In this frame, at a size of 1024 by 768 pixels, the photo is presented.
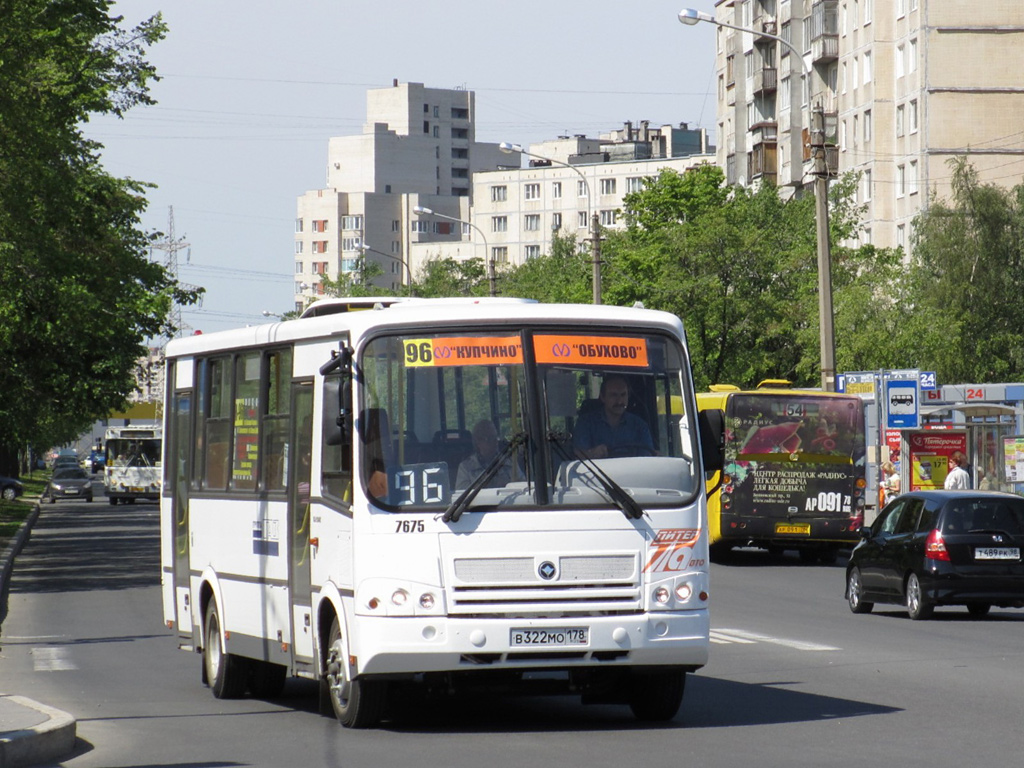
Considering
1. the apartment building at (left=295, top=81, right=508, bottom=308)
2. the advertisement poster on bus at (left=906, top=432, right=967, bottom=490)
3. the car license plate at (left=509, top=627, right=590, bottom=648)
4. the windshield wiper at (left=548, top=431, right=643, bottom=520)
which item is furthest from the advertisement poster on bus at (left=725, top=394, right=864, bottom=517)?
the apartment building at (left=295, top=81, right=508, bottom=308)

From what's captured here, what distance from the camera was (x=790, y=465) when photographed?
3347 centimetres

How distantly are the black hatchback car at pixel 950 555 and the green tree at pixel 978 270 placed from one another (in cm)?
4177

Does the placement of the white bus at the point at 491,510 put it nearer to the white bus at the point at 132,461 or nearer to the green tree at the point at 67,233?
the green tree at the point at 67,233

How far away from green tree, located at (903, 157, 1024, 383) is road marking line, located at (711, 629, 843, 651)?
4551 centimetres

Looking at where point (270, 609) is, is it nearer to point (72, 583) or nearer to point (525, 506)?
point (525, 506)

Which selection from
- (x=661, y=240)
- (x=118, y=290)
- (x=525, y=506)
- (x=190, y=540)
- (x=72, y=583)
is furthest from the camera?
(x=661, y=240)

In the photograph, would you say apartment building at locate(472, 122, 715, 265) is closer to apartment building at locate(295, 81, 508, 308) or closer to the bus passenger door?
apartment building at locate(295, 81, 508, 308)

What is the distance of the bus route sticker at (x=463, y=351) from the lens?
11.7m

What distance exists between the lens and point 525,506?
37.2ft

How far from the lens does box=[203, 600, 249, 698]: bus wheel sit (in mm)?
14000

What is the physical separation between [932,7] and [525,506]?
6897cm

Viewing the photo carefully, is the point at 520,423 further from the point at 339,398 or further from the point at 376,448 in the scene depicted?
the point at 339,398

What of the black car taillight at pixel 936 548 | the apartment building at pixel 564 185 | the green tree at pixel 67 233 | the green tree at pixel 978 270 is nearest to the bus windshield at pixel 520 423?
the black car taillight at pixel 936 548

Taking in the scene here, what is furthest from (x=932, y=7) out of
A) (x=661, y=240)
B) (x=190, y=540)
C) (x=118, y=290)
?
(x=190, y=540)
